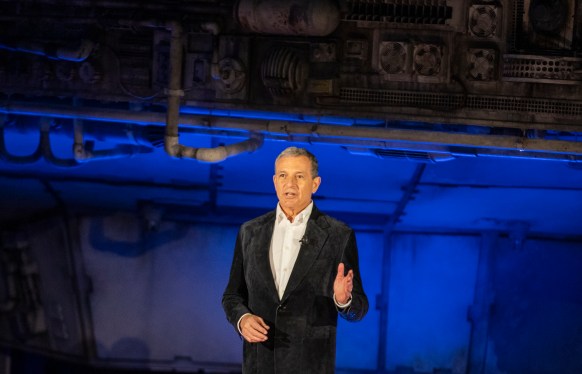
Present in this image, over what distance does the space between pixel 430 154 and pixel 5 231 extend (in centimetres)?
416

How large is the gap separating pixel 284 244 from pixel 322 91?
362cm

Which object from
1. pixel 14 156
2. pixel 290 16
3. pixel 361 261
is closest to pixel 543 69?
pixel 290 16

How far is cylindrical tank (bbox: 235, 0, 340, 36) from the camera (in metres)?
6.82

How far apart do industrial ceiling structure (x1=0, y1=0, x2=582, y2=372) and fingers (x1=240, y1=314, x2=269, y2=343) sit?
142 inches

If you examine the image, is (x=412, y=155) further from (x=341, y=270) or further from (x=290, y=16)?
(x=341, y=270)

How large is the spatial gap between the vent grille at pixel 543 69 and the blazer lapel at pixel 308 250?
12.4ft

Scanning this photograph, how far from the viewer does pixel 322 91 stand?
7172mm

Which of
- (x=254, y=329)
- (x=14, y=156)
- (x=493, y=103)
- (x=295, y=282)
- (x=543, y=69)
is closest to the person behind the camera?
(x=254, y=329)

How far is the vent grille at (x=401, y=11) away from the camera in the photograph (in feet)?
23.2

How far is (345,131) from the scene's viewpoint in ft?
23.1

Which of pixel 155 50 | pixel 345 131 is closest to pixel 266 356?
pixel 345 131

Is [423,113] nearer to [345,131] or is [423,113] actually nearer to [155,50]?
[345,131]

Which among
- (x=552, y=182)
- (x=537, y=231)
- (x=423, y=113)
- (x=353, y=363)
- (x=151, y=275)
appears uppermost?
(x=423, y=113)

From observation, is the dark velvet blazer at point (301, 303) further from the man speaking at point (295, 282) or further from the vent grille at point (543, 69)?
the vent grille at point (543, 69)
